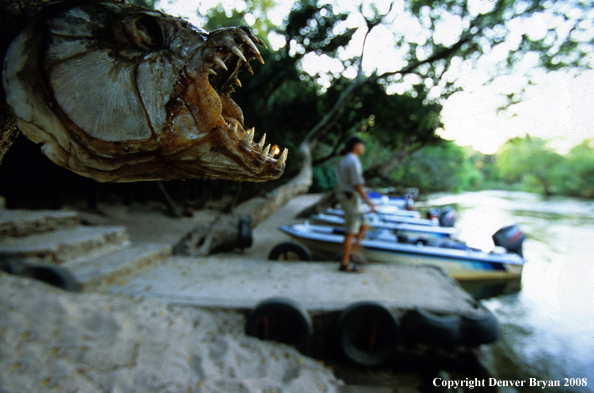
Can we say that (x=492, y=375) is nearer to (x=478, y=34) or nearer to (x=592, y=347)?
(x=592, y=347)

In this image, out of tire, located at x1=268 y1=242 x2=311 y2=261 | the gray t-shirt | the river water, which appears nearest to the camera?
the river water

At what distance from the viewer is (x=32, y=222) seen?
4379 millimetres

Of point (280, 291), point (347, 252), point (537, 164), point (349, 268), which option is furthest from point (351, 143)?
point (537, 164)

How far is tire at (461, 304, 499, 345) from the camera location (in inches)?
148

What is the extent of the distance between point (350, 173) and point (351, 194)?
35 centimetres

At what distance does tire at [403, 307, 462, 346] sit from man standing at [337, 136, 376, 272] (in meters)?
1.46

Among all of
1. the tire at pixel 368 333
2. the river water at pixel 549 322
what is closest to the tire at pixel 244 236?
the tire at pixel 368 333

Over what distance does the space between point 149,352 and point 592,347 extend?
6476 mm

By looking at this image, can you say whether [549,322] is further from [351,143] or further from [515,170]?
[515,170]

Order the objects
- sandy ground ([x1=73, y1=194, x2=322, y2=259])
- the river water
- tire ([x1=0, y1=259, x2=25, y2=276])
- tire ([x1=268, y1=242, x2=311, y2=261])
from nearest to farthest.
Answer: tire ([x1=0, y1=259, x2=25, y2=276]) < the river water < tire ([x1=268, y1=242, x2=311, y2=261]) < sandy ground ([x1=73, y1=194, x2=322, y2=259])

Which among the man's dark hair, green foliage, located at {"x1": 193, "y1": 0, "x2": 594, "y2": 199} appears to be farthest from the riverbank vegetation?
the man's dark hair

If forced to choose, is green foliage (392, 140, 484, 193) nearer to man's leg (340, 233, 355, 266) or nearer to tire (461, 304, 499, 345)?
man's leg (340, 233, 355, 266)

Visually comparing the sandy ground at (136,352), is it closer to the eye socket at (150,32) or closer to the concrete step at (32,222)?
the concrete step at (32,222)

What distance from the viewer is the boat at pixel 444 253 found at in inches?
260
